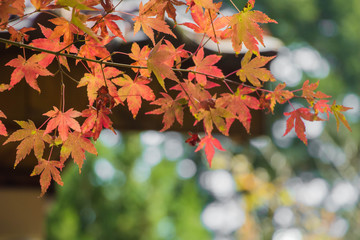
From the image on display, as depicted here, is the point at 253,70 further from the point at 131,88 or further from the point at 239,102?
the point at 131,88

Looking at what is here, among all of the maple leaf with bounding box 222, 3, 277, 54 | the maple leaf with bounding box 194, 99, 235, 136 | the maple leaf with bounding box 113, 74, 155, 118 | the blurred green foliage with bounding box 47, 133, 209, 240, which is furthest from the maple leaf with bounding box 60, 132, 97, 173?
the blurred green foliage with bounding box 47, 133, 209, 240

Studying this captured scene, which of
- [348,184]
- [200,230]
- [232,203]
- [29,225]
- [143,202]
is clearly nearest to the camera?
[29,225]

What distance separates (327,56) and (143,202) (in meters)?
5.81

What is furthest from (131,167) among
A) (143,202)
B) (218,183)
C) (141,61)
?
(141,61)

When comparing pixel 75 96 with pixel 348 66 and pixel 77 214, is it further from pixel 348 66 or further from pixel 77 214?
pixel 348 66

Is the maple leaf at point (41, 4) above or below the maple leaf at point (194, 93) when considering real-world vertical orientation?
above

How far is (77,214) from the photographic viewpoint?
7797mm

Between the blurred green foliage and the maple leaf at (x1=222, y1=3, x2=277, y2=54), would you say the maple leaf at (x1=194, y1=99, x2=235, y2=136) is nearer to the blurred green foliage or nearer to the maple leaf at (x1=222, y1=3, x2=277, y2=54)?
the maple leaf at (x1=222, y1=3, x2=277, y2=54)

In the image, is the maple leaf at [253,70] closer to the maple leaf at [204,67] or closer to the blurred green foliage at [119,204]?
the maple leaf at [204,67]

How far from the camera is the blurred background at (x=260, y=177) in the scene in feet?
24.1

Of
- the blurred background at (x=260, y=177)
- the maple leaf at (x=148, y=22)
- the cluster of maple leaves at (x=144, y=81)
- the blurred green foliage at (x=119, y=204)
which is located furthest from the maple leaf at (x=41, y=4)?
the blurred green foliage at (x=119, y=204)

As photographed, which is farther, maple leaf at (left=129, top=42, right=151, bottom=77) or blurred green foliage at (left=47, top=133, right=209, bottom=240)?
blurred green foliage at (left=47, top=133, right=209, bottom=240)

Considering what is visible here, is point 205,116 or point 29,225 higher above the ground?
point 205,116

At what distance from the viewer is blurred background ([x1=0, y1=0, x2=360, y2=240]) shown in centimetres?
736
